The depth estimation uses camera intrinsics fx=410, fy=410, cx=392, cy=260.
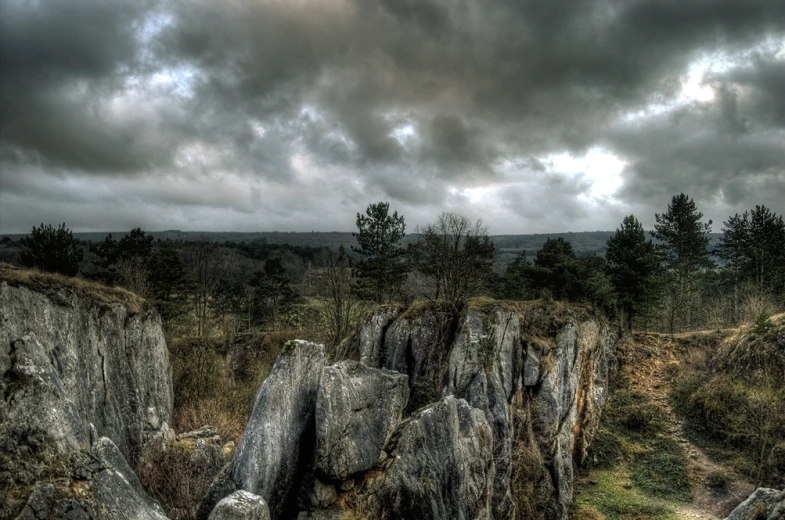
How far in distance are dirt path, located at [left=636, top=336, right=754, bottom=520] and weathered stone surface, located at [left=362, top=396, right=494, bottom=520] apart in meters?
20.8

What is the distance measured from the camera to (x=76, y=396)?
19578mm

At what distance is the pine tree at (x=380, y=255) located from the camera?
1866 inches

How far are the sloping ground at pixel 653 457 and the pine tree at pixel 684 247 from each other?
11322 millimetres

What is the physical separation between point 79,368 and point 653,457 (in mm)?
40233

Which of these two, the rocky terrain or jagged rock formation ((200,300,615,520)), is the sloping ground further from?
the rocky terrain

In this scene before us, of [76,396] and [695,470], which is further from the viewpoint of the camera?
[695,470]

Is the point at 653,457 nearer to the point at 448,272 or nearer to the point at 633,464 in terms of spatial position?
the point at 633,464

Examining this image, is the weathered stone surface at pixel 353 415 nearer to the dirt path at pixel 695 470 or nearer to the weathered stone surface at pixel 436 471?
the weathered stone surface at pixel 436 471

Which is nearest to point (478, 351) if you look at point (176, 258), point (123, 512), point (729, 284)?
point (123, 512)

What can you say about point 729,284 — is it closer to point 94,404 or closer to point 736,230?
point 736,230

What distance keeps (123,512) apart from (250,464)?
3861mm

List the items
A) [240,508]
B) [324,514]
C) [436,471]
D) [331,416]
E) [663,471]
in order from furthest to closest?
[663,471] → [436,471] → [331,416] → [324,514] → [240,508]

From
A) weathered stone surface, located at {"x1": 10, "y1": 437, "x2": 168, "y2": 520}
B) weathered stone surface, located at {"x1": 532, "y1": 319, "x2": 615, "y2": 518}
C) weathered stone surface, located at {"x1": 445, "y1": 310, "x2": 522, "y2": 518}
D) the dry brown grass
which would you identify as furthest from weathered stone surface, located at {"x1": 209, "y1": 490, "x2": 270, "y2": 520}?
weathered stone surface, located at {"x1": 532, "y1": 319, "x2": 615, "y2": 518}

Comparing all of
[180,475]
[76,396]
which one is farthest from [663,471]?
[76,396]
